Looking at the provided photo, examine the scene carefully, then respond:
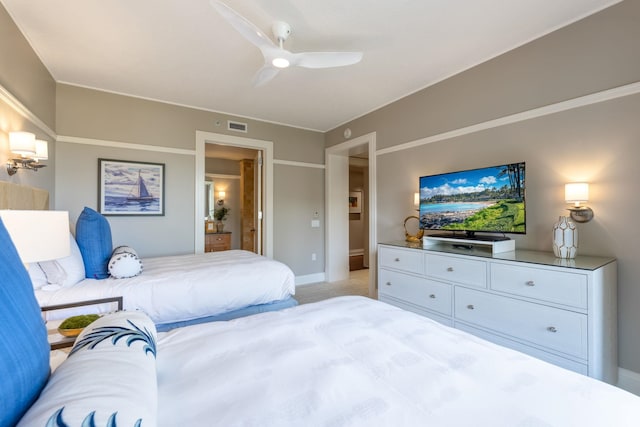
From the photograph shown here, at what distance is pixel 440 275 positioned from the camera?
2676mm

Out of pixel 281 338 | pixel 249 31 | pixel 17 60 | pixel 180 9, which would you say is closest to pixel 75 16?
pixel 17 60

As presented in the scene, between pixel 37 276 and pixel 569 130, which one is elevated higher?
pixel 569 130

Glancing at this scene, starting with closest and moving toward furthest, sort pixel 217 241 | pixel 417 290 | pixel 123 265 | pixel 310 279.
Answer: pixel 123 265, pixel 417 290, pixel 310 279, pixel 217 241

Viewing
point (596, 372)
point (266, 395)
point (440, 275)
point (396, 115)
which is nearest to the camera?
point (266, 395)

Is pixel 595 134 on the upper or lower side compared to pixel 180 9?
lower

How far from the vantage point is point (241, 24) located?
1804 mm

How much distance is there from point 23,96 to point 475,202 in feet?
13.7

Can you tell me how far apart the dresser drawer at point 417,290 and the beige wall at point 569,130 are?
85 centimetres

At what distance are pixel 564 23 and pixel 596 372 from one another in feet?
8.48

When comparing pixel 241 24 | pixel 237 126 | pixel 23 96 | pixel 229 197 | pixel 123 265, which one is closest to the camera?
pixel 241 24

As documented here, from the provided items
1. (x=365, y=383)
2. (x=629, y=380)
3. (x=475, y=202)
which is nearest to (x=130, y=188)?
(x=365, y=383)

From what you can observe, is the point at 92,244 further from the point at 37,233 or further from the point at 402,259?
the point at 402,259

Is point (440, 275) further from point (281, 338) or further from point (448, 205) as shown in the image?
point (281, 338)

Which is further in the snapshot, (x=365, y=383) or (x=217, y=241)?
(x=217, y=241)
